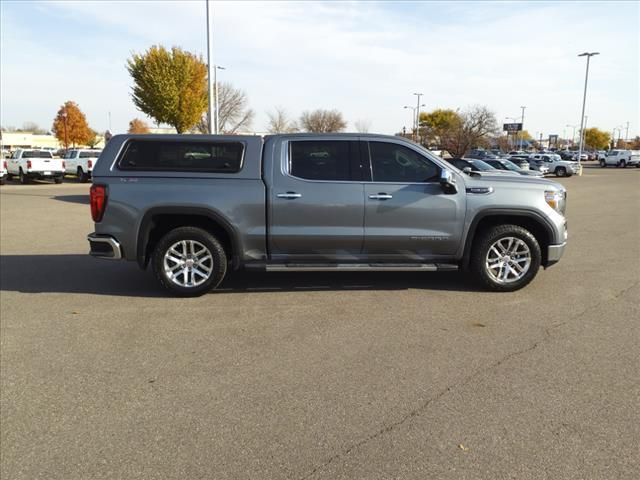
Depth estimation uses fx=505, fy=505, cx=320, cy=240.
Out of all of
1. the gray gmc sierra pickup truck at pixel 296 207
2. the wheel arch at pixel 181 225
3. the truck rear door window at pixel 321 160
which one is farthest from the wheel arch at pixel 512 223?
the wheel arch at pixel 181 225

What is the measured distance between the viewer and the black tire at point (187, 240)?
19.1 ft

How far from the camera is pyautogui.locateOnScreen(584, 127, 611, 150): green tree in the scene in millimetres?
125062

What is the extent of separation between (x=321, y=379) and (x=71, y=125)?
91210 mm

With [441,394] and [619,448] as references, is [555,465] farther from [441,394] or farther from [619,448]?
[441,394]

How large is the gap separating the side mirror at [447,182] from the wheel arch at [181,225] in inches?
96.0

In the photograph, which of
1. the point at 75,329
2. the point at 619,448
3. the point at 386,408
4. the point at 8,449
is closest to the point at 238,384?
the point at 386,408

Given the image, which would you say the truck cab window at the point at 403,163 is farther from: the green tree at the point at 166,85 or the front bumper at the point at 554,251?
the green tree at the point at 166,85

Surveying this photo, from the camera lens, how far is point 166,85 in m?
31.7

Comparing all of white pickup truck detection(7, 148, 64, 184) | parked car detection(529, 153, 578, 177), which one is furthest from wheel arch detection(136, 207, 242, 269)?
parked car detection(529, 153, 578, 177)

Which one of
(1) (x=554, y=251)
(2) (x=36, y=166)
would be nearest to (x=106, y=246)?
(1) (x=554, y=251)

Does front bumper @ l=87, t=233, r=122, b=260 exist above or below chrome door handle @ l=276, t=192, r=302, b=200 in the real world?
below

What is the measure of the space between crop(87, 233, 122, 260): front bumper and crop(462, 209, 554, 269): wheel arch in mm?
4078

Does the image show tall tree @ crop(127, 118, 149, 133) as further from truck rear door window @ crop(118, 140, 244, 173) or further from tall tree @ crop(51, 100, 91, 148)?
truck rear door window @ crop(118, 140, 244, 173)

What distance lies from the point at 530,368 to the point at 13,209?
15622 millimetres
